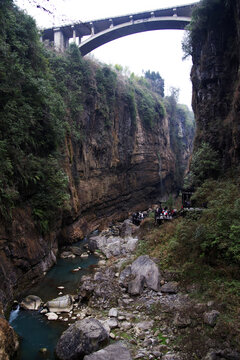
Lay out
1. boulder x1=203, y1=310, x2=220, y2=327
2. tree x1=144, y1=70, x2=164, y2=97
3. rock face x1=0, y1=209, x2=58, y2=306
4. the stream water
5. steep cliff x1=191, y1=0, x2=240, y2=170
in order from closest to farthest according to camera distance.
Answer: boulder x1=203, y1=310, x2=220, y2=327
the stream water
rock face x1=0, y1=209, x2=58, y2=306
steep cliff x1=191, y1=0, x2=240, y2=170
tree x1=144, y1=70, x2=164, y2=97

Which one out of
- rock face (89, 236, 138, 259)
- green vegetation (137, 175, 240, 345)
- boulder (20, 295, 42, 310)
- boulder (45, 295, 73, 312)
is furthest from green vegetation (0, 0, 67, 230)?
green vegetation (137, 175, 240, 345)

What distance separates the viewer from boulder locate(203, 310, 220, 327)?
5.36 meters

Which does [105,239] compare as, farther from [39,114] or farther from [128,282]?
[39,114]

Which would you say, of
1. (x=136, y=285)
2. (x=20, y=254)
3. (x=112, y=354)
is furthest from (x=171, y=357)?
(x=20, y=254)

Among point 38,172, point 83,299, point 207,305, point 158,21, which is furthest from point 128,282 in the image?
point 158,21

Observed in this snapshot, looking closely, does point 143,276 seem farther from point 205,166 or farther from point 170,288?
point 205,166

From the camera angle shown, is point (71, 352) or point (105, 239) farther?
point (105, 239)

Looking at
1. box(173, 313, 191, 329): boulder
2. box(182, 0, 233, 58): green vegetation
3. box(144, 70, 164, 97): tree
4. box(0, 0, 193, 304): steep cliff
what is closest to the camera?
box(173, 313, 191, 329): boulder

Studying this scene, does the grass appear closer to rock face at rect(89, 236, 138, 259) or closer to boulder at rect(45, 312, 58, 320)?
boulder at rect(45, 312, 58, 320)

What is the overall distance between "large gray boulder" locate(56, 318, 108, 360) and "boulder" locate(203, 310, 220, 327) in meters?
2.34

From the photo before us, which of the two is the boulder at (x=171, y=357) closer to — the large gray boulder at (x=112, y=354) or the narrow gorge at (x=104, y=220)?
the narrow gorge at (x=104, y=220)

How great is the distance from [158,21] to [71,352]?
28056mm

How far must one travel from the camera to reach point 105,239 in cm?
1623

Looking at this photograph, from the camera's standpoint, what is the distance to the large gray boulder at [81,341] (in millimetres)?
5417
